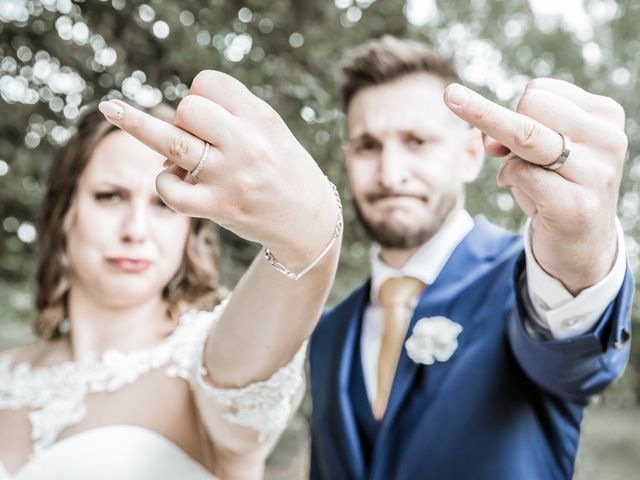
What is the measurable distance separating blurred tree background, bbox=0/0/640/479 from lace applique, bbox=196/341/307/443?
113cm

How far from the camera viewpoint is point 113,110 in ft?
2.64

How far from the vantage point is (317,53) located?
319 centimetres

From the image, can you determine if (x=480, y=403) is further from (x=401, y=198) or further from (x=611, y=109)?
(x=611, y=109)

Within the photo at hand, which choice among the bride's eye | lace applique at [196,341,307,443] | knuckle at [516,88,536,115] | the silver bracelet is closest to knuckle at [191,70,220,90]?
the silver bracelet

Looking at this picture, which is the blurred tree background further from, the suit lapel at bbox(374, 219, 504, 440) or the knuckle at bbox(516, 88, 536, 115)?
the knuckle at bbox(516, 88, 536, 115)

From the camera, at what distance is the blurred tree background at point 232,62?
8.57 ft

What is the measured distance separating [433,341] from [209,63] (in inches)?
58.2

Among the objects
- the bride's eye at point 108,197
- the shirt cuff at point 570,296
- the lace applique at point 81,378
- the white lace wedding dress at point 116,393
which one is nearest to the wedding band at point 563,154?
the shirt cuff at point 570,296

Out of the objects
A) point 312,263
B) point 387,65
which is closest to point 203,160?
point 312,263

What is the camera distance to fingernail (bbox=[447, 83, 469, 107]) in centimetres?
87

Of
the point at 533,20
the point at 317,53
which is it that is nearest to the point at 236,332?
the point at 317,53

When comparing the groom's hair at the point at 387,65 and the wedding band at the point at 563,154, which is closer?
the wedding band at the point at 563,154

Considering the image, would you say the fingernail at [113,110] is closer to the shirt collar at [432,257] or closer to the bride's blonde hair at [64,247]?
the bride's blonde hair at [64,247]

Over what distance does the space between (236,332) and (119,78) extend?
1872mm
